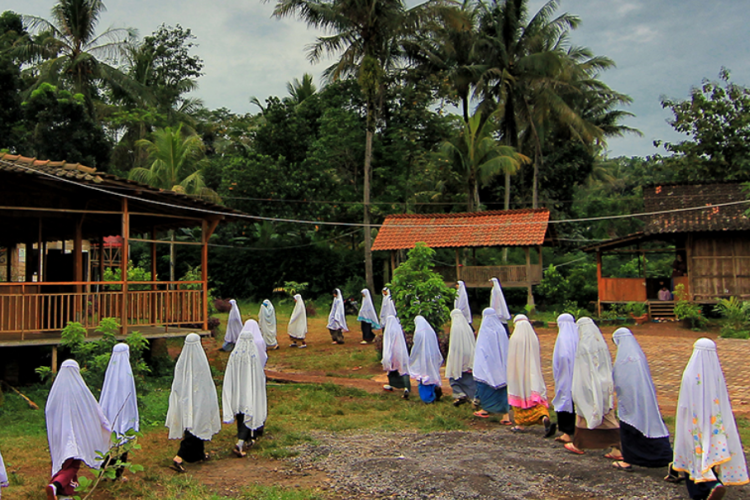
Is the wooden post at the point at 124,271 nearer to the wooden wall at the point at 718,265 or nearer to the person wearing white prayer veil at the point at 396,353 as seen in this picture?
the person wearing white prayer veil at the point at 396,353

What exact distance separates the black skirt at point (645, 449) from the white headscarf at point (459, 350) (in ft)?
10.9

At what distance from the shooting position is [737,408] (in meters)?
9.10

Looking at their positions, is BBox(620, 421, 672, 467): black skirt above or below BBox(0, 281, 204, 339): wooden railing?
below

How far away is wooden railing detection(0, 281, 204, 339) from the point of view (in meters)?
10.1

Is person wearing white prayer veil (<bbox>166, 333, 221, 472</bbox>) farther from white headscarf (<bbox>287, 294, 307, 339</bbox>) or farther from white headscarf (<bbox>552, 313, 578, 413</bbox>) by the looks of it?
white headscarf (<bbox>287, 294, 307, 339</bbox>)

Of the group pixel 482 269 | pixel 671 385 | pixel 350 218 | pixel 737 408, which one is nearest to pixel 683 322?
pixel 482 269

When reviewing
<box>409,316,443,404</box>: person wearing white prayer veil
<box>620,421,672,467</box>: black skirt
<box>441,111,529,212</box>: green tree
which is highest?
<box>441,111,529,212</box>: green tree

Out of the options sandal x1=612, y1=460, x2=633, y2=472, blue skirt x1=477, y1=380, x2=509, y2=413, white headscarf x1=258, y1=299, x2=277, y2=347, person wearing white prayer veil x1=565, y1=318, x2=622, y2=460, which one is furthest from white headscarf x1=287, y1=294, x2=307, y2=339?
sandal x1=612, y1=460, x2=633, y2=472

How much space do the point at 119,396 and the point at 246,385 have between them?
4.45 ft

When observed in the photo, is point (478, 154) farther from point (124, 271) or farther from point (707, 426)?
point (707, 426)

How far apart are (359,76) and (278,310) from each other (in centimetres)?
899

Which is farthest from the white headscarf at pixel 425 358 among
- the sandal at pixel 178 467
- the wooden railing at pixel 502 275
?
the wooden railing at pixel 502 275

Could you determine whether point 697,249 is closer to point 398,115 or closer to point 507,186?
point 507,186

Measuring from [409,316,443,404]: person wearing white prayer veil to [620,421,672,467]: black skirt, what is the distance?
12.3ft
